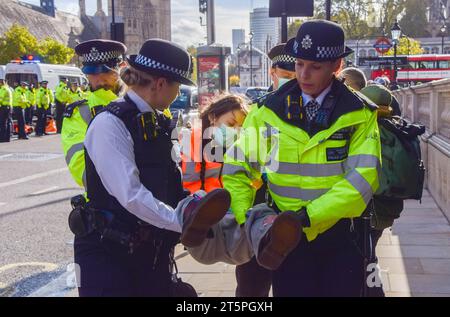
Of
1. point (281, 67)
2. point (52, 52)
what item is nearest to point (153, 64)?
point (281, 67)

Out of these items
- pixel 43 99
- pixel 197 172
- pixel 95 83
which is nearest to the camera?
pixel 95 83

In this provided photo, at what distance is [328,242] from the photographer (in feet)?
9.53

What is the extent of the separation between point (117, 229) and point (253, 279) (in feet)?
4.22

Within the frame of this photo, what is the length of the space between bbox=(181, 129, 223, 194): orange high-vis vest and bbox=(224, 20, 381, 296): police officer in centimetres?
139

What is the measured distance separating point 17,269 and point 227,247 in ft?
12.2

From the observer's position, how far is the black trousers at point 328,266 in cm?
290

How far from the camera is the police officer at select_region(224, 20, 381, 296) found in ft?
9.25

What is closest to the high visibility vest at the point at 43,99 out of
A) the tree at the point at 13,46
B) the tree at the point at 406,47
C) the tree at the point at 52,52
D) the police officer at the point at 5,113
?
the police officer at the point at 5,113

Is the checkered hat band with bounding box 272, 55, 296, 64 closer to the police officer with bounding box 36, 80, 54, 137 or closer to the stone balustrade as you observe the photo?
the stone balustrade

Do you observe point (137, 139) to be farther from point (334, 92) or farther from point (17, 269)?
point (17, 269)

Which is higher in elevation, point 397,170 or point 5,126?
point 397,170

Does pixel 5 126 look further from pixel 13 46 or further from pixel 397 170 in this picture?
pixel 13 46

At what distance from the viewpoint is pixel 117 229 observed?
282 cm

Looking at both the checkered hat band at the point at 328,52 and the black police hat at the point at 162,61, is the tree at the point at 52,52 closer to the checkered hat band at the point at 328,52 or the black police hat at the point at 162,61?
the black police hat at the point at 162,61
